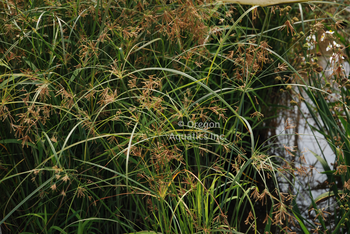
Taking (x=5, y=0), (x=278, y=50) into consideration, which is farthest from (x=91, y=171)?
(x=278, y=50)

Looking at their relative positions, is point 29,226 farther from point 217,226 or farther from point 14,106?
point 217,226

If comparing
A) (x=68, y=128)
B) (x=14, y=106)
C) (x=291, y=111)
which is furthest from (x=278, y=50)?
(x=14, y=106)

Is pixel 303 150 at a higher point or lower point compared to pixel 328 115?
lower

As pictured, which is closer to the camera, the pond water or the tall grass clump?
the tall grass clump

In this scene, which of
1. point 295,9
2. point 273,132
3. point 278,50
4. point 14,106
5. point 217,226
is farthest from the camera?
point 273,132

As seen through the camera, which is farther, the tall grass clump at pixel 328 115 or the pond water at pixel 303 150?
the pond water at pixel 303 150

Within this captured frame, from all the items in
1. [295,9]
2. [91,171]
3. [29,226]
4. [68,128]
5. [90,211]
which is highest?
[295,9]

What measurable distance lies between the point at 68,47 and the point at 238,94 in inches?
35.3

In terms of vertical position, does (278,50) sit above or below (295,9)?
below

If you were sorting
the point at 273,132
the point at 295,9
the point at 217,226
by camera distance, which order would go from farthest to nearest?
the point at 273,132 < the point at 295,9 < the point at 217,226

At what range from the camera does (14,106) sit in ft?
4.17

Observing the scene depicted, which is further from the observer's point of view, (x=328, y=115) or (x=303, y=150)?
(x=303, y=150)

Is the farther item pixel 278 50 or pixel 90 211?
pixel 278 50

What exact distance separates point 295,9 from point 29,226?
2059 millimetres
